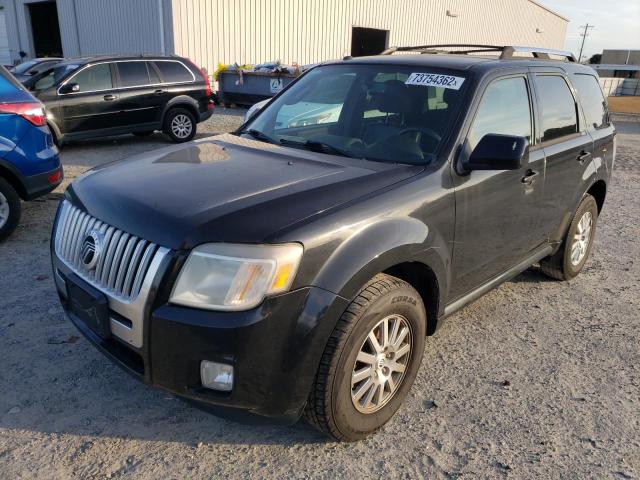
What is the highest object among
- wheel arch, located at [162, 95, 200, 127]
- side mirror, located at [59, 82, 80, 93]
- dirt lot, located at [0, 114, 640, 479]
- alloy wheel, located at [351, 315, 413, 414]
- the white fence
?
side mirror, located at [59, 82, 80, 93]

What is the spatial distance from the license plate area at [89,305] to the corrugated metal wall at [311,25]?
15904mm

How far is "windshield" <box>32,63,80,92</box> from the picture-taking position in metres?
9.65

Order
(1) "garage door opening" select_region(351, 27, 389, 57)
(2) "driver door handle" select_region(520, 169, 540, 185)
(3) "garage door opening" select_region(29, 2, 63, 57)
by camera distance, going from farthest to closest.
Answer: (1) "garage door opening" select_region(351, 27, 389, 57)
(3) "garage door opening" select_region(29, 2, 63, 57)
(2) "driver door handle" select_region(520, 169, 540, 185)

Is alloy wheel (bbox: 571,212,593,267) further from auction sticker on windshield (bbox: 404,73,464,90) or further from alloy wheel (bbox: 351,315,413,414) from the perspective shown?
alloy wheel (bbox: 351,315,413,414)

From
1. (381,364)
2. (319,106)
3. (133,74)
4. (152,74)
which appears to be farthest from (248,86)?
(381,364)

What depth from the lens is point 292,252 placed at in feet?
7.14

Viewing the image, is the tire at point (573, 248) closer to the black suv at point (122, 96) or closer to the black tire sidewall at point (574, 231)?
the black tire sidewall at point (574, 231)

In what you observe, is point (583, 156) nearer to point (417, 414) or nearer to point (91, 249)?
point (417, 414)

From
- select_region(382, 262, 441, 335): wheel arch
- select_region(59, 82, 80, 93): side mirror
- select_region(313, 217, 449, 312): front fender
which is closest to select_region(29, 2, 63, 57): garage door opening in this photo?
select_region(59, 82, 80, 93): side mirror

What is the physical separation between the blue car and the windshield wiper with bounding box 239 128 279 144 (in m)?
2.62

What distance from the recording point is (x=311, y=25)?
20953mm

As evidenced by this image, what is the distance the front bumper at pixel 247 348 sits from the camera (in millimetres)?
2143

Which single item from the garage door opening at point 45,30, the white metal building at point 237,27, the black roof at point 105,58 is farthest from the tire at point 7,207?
the garage door opening at point 45,30

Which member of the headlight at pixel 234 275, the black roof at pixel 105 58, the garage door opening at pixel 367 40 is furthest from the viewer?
the garage door opening at pixel 367 40
